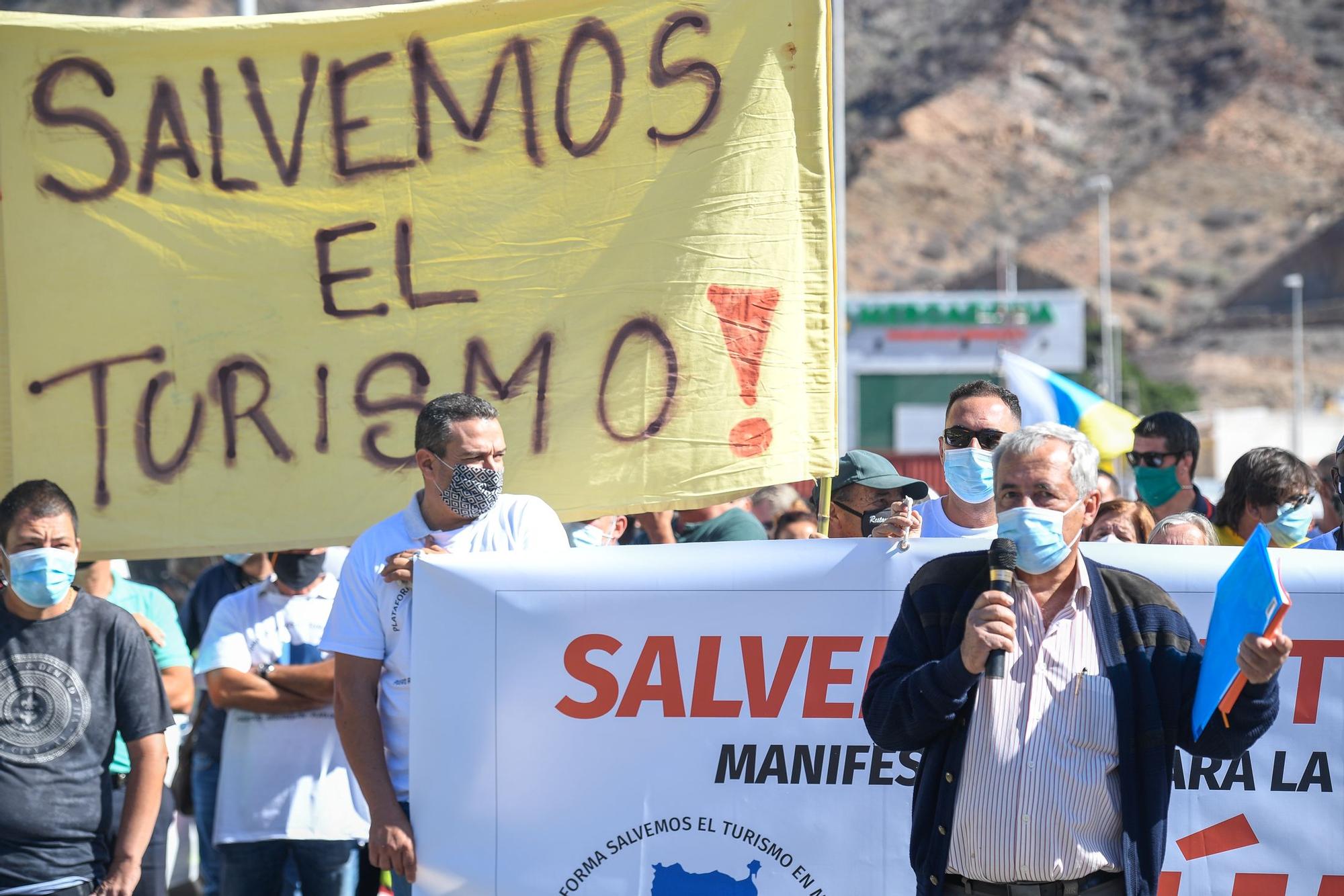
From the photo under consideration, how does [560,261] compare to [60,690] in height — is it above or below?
above

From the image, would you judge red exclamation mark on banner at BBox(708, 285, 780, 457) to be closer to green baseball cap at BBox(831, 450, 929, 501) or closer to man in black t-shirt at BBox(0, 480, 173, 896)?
green baseball cap at BBox(831, 450, 929, 501)

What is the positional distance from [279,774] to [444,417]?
5.24ft

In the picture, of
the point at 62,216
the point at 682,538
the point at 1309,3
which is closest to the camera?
the point at 62,216

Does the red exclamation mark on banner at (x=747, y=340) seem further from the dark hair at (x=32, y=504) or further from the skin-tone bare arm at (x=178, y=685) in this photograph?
the skin-tone bare arm at (x=178, y=685)

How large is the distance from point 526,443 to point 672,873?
1.37m

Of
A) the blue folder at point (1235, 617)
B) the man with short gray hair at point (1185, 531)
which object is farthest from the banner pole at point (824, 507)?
the blue folder at point (1235, 617)

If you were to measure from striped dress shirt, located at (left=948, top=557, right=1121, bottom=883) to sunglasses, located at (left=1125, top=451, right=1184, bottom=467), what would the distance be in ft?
9.65

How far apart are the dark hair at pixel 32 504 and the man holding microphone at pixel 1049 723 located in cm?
226

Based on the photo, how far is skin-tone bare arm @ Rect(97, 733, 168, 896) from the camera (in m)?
4.29

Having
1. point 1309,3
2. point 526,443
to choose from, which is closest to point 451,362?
point 526,443

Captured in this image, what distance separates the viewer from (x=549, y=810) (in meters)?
4.05

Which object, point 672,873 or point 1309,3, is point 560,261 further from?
point 1309,3

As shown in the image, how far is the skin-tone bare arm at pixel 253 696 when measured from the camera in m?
5.11

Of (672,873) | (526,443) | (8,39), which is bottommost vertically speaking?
(672,873)
